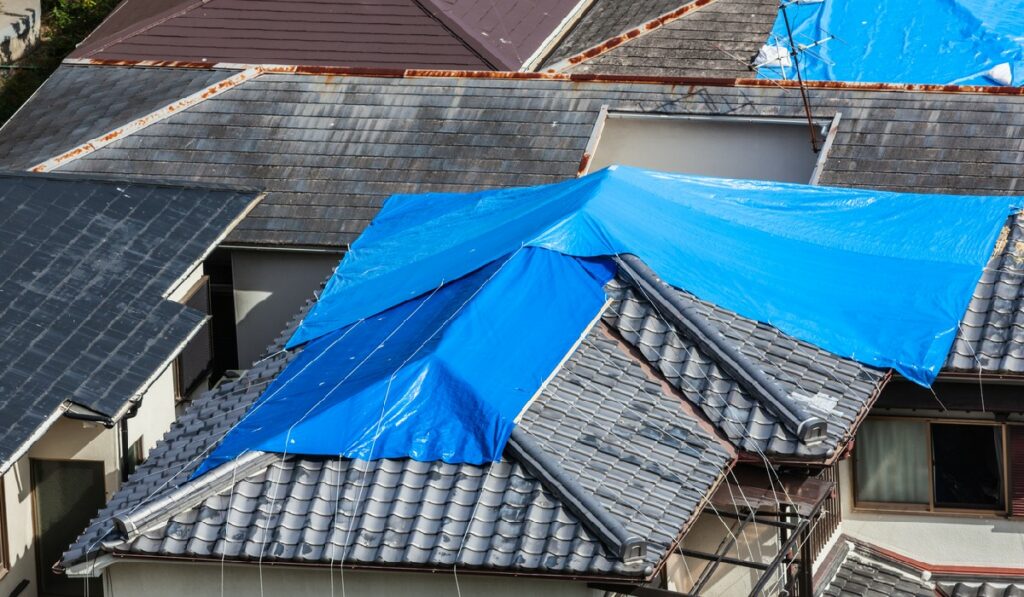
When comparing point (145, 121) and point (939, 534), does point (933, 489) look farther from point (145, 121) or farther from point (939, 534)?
point (145, 121)

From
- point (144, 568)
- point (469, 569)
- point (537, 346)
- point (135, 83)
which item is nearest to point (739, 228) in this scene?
point (537, 346)

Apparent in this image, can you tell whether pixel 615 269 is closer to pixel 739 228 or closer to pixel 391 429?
pixel 739 228

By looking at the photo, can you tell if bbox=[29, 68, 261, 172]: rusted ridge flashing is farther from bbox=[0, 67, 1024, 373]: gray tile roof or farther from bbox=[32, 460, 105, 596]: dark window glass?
bbox=[32, 460, 105, 596]: dark window glass

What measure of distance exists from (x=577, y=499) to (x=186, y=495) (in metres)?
3.38

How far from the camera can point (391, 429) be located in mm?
14211

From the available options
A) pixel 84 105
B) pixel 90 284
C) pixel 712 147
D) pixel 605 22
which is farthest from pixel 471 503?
pixel 605 22

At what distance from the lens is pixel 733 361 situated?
15.3 metres

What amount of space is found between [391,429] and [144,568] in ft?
8.08

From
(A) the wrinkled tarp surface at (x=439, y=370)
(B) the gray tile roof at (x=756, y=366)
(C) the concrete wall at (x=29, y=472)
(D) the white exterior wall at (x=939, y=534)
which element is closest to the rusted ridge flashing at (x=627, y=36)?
(A) the wrinkled tarp surface at (x=439, y=370)

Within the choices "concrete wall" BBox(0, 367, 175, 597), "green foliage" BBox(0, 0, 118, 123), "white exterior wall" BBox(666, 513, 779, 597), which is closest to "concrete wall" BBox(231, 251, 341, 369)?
"concrete wall" BBox(0, 367, 175, 597)

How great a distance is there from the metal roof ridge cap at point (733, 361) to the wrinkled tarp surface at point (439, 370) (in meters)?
0.42

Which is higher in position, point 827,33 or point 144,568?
point 827,33

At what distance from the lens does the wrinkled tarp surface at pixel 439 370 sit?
14.1 metres

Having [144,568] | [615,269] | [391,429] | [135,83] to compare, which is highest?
[135,83]
